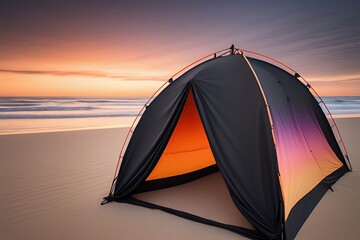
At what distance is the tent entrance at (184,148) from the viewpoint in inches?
166

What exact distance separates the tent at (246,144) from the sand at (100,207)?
0.68ft

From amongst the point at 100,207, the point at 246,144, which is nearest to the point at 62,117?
the point at 100,207

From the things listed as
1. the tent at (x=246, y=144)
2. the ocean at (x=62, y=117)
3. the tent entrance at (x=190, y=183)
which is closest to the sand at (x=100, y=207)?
the tent entrance at (x=190, y=183)

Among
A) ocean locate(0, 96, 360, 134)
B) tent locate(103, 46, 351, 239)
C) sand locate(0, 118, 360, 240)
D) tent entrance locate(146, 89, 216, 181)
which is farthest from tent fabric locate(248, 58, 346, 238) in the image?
ocean locate(0, 96, 360, 134)

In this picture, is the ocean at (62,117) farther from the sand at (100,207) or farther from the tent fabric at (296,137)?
the tent fabric at (296,137)

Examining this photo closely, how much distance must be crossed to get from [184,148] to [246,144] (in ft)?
5.77

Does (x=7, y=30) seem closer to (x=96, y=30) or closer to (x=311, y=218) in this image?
(x=96, y=30)

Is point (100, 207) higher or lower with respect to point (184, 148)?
lower

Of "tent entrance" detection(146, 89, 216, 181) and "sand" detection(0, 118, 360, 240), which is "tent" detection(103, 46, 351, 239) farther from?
"sand" detection(0, 118, 360, 240)

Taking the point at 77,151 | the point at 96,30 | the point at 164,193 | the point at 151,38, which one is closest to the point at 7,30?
the point at 96,30

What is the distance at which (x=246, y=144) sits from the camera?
2.87 meters

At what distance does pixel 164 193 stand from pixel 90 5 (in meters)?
9.06

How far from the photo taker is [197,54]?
15.0 meters

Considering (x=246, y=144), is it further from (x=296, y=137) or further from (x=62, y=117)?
(x=62, y=117)
